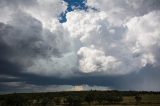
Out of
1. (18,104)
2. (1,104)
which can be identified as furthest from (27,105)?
(1,104)

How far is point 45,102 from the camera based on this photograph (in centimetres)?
19400

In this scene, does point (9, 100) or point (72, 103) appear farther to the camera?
point (72, 103)

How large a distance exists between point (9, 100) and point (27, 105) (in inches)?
505

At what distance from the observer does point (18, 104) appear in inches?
6850

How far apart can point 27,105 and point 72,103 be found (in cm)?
3028

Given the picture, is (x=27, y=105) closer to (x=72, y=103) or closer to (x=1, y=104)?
(x=1, y=104)

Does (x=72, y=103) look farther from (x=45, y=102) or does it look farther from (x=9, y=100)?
(x=9, y=100)

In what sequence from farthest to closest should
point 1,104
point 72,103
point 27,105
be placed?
point 72,103
point 27,105
point 1,104

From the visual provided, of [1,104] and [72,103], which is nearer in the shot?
[1,104]

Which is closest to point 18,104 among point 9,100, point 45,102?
point 9,100

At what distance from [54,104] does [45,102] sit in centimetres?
838

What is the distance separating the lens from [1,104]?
166 metres

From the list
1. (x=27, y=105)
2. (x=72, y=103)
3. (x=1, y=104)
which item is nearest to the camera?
(x=1, y=104)

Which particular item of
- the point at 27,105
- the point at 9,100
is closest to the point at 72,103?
the point at 27,105
